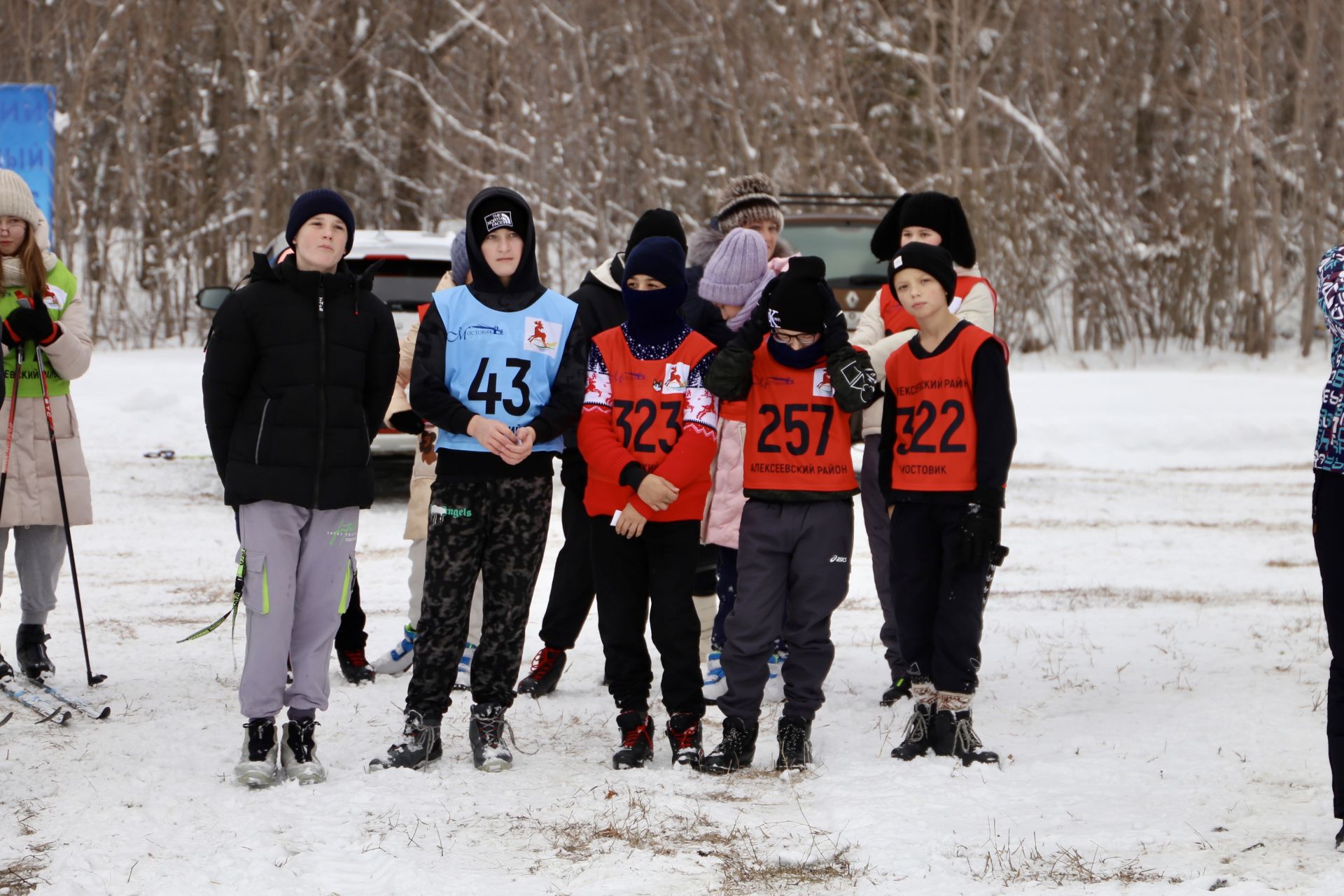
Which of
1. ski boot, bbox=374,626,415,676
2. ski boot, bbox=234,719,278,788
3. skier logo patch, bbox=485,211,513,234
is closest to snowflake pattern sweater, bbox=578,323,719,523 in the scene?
skier logo patch, bbox=485,211,513,234

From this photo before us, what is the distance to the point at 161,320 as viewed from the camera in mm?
24047

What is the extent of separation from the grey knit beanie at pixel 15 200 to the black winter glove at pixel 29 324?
1.21 feet

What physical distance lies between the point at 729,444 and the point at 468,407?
140cm

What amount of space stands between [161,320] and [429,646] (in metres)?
21.0

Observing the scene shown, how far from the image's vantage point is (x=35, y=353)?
5.67 metres

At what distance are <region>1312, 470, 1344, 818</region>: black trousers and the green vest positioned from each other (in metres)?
4.50

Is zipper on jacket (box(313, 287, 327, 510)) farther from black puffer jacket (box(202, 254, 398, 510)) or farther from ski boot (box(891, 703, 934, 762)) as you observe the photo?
ski boot (box(891, 703, 934, 762))

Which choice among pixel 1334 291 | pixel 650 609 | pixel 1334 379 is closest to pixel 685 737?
pixel 650 609

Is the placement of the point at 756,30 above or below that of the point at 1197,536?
above

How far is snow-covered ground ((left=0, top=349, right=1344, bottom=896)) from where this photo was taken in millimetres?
3723

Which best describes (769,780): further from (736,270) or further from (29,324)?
(29,324)

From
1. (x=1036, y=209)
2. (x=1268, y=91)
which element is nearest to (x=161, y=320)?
(x=1036, y=209)

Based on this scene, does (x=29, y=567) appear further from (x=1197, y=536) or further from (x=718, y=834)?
(x=1197, y=536)

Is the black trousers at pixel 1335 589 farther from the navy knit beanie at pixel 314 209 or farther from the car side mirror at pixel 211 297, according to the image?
the car side mirror at pixel 211 297
